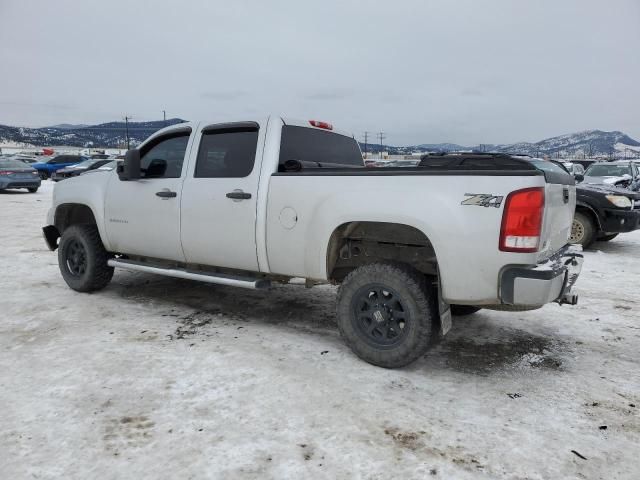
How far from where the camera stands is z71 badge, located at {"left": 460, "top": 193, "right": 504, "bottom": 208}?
3.04 meters

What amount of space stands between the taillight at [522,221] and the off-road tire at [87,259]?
4366 mm

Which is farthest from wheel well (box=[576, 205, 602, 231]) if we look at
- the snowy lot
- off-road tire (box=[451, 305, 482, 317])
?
off-road tire (box=[451, 305, 482, 317])

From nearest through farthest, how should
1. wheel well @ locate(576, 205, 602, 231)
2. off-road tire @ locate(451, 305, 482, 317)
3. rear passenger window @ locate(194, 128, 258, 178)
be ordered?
rear passenger window @ locate(194, 128, 258, 178)
off-road tire @ locate(451, 305, 482, 317)
wheel well @ locate(576, 205, 602, 231)

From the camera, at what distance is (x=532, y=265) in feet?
10.2

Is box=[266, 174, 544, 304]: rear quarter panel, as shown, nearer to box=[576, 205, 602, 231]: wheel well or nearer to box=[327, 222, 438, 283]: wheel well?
box=[327, 222, 438, 283]: wheel well

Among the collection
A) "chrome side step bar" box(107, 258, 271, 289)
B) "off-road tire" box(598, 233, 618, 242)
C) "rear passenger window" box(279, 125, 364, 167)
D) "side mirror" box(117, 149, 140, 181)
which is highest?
"rear passenger window" box(279, 125, 364, 167)

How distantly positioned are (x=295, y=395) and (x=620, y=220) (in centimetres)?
760

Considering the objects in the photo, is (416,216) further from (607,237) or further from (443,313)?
(607,237)

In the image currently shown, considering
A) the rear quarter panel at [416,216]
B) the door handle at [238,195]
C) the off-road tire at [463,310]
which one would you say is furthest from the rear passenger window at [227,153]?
the off-road tire at [463,310]

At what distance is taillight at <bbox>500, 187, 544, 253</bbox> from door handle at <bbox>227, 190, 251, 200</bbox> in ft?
6.82

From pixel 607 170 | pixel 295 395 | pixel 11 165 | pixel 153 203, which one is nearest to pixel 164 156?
pixel 153 203

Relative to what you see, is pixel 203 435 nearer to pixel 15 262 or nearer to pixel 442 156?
pixel 15 262

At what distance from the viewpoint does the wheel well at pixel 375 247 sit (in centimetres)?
374

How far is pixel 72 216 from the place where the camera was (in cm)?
604
